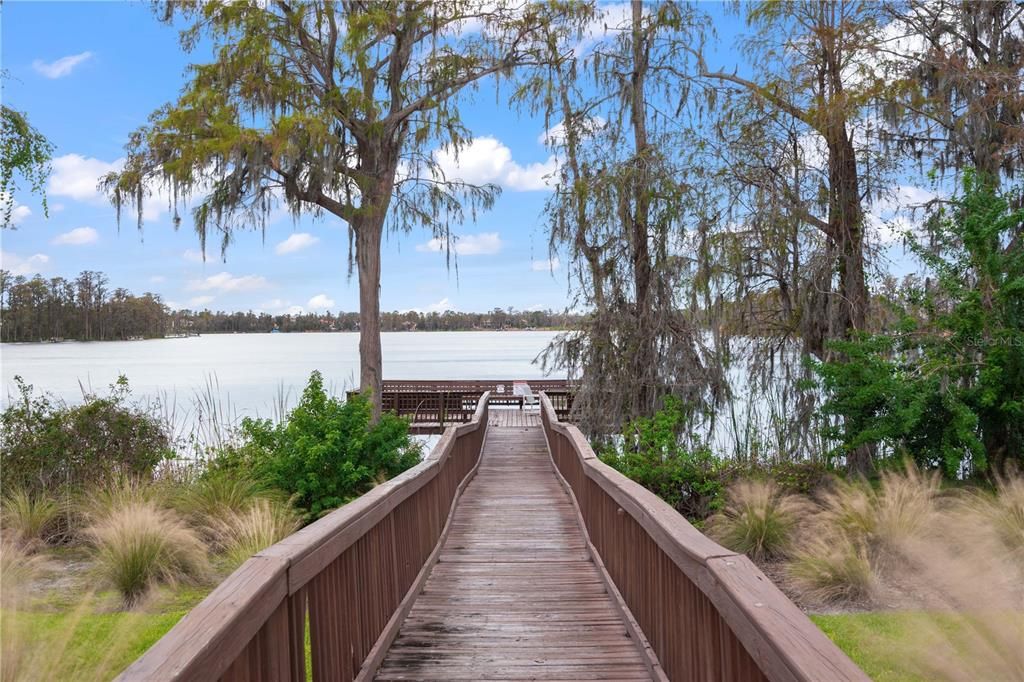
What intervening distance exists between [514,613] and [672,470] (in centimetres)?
657

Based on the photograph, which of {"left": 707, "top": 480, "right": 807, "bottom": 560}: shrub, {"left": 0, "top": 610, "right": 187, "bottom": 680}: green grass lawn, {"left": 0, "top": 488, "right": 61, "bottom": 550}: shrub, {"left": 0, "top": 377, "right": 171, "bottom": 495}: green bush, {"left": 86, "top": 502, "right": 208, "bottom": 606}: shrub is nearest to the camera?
{"left": 0, "top": 610, "right": 187, "bottom": 680}: green grass lawn

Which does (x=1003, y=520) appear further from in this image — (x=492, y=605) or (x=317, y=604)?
(x=317, y=604)

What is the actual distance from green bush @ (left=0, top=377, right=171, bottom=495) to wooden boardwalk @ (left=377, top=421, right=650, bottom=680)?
20.3 ft

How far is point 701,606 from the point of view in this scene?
2807 mm

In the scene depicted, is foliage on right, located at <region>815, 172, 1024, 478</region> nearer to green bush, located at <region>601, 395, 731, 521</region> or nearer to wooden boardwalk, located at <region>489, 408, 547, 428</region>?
green bush, located at <region>601, 395, 731, 521</region>

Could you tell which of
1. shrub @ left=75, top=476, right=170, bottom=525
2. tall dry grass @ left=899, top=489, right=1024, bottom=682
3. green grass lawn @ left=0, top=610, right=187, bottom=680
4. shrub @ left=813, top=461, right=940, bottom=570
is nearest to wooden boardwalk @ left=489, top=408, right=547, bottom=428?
shrub @ left=75, top=476, right=170, bottom=525

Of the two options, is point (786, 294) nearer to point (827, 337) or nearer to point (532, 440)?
point (827, 337)

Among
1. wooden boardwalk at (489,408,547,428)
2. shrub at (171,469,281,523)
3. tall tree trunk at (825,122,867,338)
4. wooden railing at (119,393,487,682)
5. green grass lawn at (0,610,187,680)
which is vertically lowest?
wooden boardwalk at (489,408,547,428)

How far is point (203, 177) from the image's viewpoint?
1592cm

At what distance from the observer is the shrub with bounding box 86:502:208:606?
7.27m

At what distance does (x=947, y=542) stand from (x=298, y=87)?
50.1 feet

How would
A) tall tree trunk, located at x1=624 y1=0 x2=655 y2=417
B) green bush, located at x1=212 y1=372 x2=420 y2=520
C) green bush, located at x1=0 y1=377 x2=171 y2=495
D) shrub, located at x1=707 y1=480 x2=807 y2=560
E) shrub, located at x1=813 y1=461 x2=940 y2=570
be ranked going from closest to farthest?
1. shrub, located at x1=813 y1=461 x2=940 y2=570
2. shrub, located at x1=707 y1=480 x2=807 y2=560
3. green bush, located at x1=212 y1=372 x2=420 y2=520
4. green bush, located at x1=0 y1=377 x2=171 y2=495
5. tall tree trunk, located at x1=624 y1=0 x2=655 y2=417

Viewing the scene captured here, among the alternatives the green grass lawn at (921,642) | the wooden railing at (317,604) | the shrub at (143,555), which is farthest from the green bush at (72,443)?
the green grass lawn at (921,642)

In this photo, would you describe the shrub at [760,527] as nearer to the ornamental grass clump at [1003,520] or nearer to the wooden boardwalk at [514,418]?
the ornamental grass clump at [1003,520]
